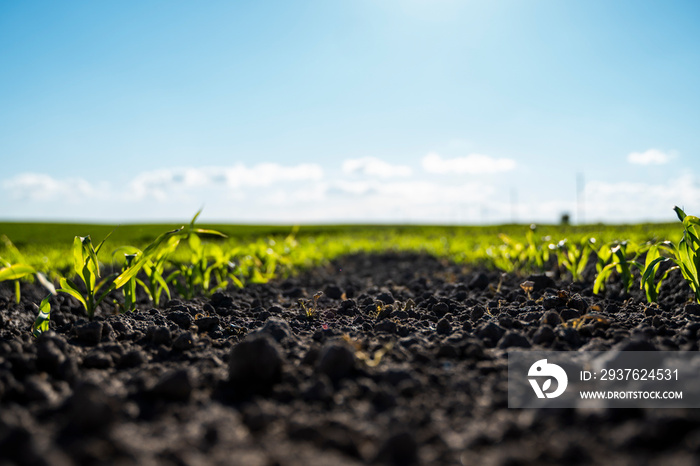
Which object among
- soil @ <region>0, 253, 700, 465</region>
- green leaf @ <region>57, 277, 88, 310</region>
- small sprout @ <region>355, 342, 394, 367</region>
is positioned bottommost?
soil @ <region>0, 253, 700, 465</region>

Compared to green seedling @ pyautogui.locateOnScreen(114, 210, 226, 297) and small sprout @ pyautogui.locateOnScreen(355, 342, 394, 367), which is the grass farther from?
small sprout @ pyautogui.locateOnScreen(355, 342, 394, 367)

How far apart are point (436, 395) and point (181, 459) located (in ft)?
2.61

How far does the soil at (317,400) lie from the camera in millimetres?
1067

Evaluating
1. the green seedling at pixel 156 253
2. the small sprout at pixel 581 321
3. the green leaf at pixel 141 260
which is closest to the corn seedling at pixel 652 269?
the small sprout at pixel 581 321

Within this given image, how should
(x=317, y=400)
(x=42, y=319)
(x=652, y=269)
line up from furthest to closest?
(x=652, y=269) → (x=42, y=319) → (x=317, y=400)

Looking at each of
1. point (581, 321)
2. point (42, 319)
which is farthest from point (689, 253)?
point (42, 319)

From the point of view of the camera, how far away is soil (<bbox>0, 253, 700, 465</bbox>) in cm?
107

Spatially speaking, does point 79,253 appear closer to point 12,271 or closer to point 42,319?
point 42,319

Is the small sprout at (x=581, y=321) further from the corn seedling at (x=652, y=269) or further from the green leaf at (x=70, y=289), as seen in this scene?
the green leaf at (x=70, y=289)

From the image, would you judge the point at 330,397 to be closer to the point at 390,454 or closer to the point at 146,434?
the point at 390,454

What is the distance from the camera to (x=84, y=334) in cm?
217

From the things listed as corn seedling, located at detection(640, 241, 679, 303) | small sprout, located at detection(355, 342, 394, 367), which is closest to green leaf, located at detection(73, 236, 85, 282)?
small sprout, located at detection(355, 342, 394, 367)

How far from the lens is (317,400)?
1.40 metres

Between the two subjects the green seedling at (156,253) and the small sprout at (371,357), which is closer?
the small sprout at (371,357)
